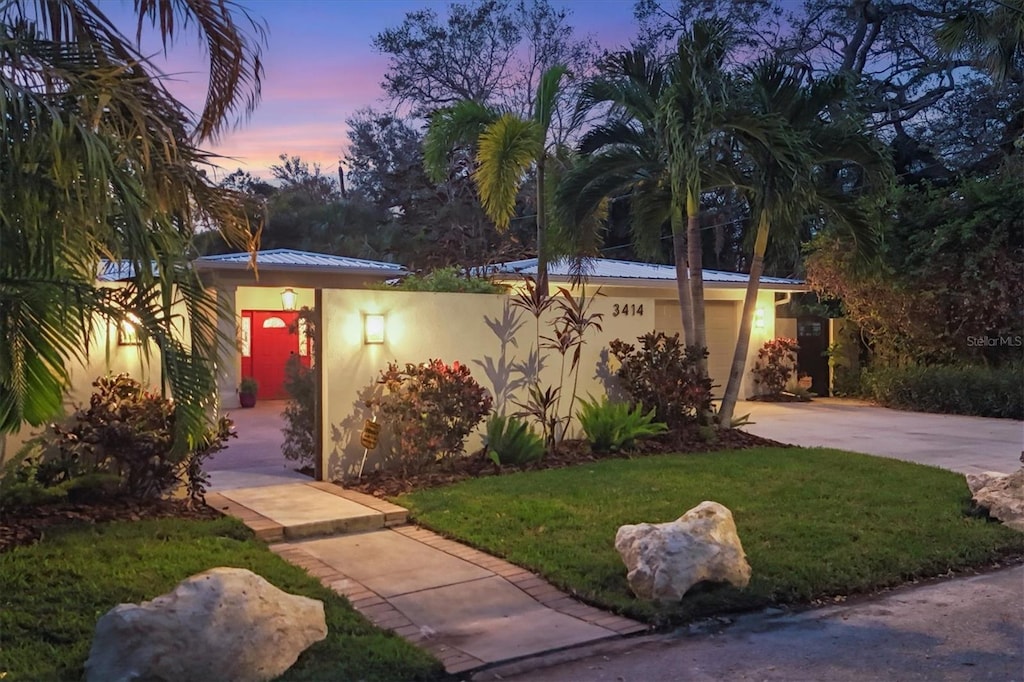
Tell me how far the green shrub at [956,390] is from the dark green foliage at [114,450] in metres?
13.3

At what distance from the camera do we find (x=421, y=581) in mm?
6094

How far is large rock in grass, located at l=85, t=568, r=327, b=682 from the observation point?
4.09 metres

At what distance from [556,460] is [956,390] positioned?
30.8ft

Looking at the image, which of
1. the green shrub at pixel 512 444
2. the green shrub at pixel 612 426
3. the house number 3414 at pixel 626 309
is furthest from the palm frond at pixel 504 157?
the green shrub at pixel 512 444

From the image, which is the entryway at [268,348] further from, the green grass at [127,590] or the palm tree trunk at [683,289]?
the green grass at [127,590]

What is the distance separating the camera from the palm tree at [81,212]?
450cm

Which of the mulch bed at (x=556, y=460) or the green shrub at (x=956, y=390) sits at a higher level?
the green shrub at (x=956, y=390)

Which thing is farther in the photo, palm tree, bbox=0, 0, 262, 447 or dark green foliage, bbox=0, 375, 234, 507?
dark green foliage, bbox=0, 375, 234, 507

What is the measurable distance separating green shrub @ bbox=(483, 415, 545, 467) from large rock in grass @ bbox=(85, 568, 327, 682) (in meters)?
5.52

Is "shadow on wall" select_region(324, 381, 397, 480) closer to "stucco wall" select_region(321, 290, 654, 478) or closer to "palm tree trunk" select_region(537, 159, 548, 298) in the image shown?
"stucco wall" select_region(321, 290, 654, 478)

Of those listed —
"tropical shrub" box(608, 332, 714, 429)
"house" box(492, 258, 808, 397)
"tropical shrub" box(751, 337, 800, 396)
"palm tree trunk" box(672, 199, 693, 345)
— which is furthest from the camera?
"tropical shrub" box(751, 337, 800, 396)

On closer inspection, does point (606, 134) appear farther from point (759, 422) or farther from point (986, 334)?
point (986, 334)

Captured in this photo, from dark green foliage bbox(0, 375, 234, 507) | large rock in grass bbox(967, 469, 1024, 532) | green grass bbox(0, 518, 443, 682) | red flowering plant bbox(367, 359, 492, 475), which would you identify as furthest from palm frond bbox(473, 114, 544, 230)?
large rock in grass bbox(967, 469, 1024, 532)

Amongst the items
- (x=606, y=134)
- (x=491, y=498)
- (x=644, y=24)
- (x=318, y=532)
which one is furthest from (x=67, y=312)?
(x=644, y=24)
